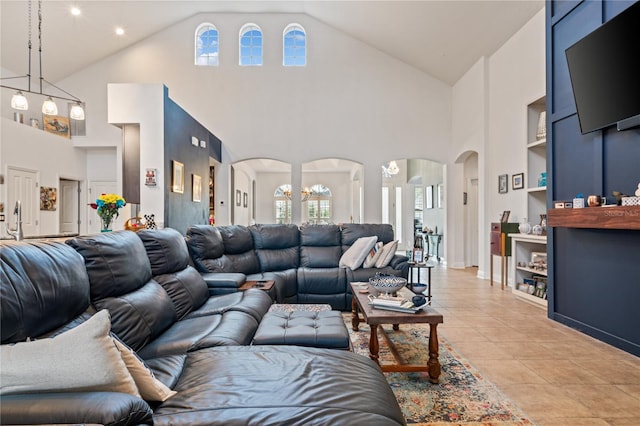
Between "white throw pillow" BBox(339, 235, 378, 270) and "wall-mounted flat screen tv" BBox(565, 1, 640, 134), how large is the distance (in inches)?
93.8

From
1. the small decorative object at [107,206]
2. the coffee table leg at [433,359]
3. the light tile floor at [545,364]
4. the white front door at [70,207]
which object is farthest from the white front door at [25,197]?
the light tile floor at [545,364]

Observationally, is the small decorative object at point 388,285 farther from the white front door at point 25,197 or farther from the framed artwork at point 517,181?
the white front door at point 25,197

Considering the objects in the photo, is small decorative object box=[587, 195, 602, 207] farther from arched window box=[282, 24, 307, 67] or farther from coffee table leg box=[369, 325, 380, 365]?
arched window box=[282, 24, 307, 67]

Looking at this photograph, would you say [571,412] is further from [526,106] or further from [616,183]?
[526,106]

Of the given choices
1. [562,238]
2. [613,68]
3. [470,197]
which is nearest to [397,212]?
[470,197]

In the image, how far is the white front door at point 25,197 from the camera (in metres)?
6.28

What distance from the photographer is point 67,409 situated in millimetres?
917

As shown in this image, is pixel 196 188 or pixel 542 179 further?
pixel 196 188

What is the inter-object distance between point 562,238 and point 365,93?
5463 millimetres

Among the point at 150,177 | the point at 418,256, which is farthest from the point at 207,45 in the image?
the point at 418,256

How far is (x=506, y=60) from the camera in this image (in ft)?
18.7

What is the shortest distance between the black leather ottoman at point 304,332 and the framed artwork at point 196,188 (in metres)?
4.36

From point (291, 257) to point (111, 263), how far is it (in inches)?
107

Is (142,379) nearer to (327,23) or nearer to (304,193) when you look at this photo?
(327,23)
